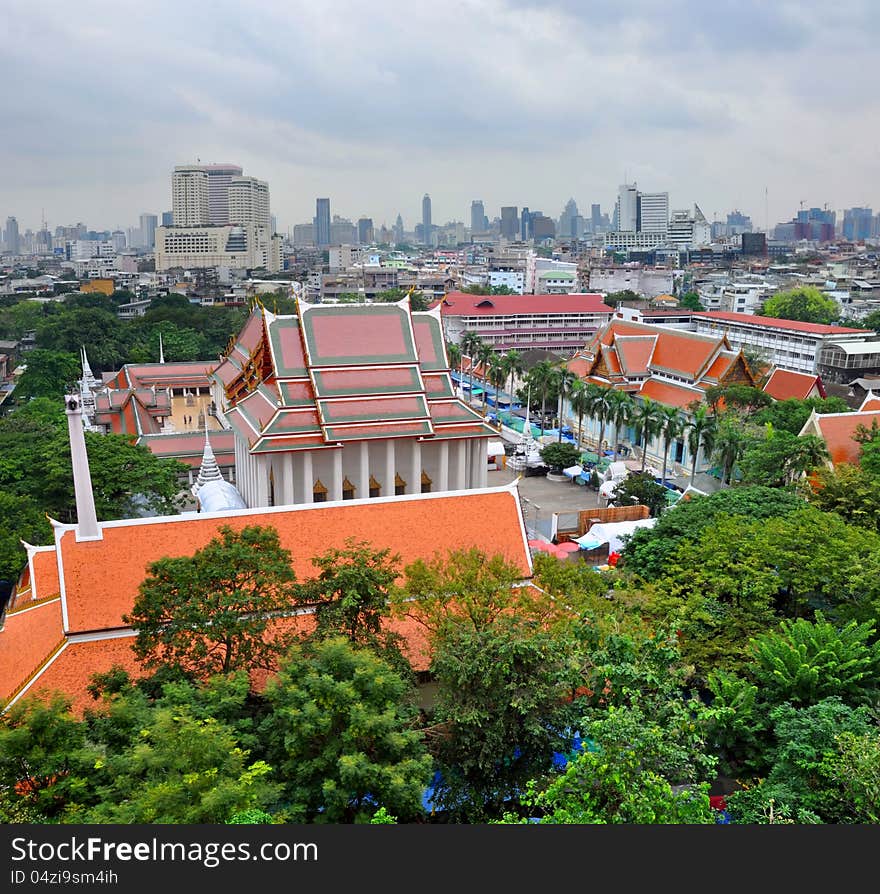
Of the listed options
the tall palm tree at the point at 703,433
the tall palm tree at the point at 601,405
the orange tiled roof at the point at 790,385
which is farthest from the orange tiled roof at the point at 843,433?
the tall palm tree at the point at 601,405

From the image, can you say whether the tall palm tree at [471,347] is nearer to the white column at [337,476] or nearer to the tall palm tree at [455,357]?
the tall palm tree at [455,357]

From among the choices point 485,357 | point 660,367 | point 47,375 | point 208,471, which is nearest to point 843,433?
point 660,367

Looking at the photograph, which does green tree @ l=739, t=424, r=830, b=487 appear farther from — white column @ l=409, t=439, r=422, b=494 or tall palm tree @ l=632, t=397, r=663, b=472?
white column @ l=409, t=439, r=422, b=494

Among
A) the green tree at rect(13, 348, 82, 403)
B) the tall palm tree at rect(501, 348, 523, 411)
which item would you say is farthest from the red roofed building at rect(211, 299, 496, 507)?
the green tree at rect(13, 348, 82, 403)

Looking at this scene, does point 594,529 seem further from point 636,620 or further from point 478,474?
point 636,620

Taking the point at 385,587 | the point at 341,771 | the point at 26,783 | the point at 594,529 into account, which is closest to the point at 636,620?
the point at 385,587
